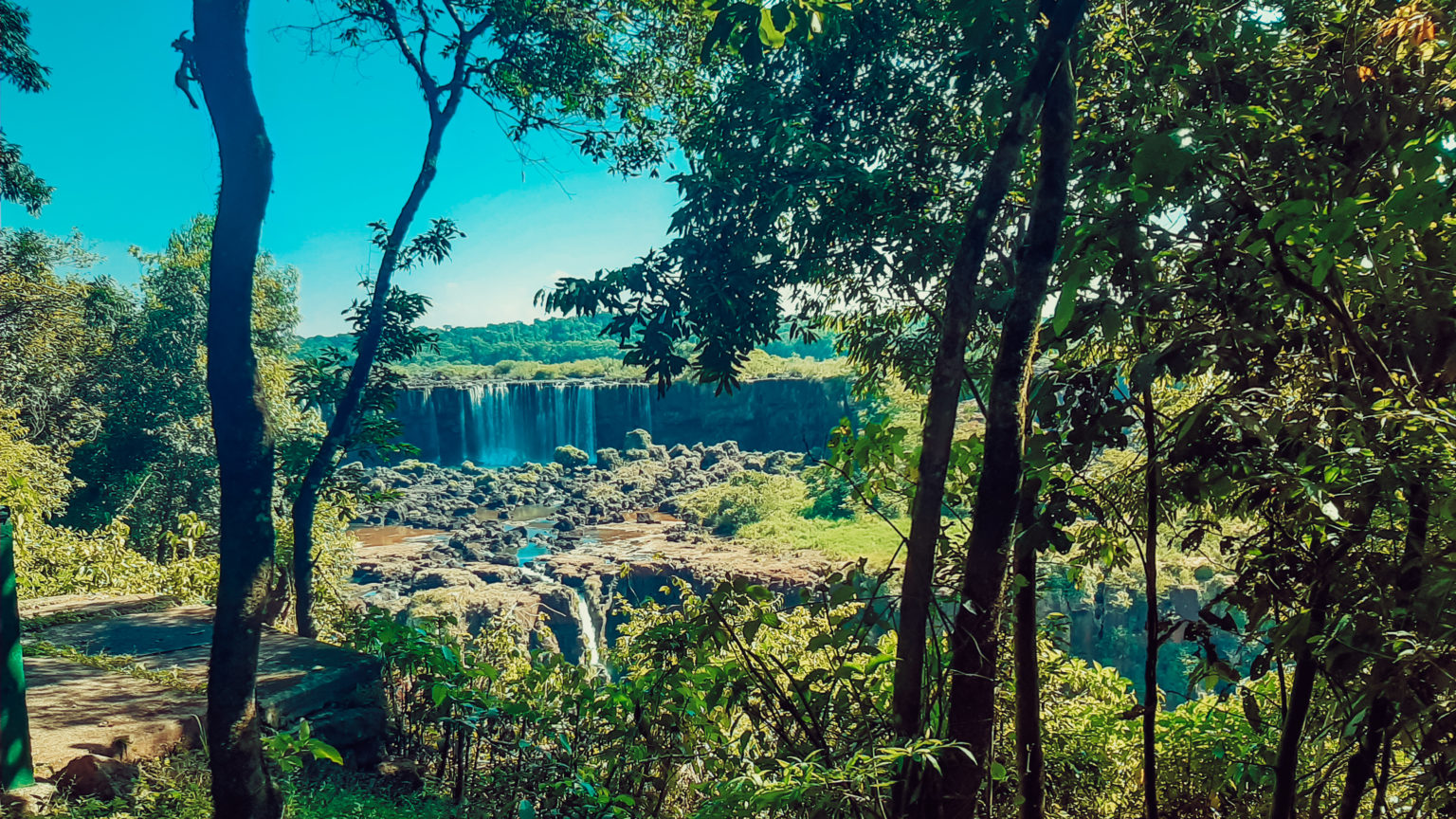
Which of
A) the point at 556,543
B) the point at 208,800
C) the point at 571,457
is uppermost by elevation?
the point at 208,800

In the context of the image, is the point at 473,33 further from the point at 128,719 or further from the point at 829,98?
the point at 128,719

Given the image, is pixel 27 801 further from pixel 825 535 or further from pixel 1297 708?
pixel 825 535

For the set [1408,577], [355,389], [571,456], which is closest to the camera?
[1408,577]

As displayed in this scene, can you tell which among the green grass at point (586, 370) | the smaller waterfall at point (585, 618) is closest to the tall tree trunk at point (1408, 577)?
the smaller waterfall at point (585, 618)

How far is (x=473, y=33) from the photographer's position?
4820 mm

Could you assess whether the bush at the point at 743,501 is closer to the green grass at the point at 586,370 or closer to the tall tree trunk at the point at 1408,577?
the green grass at the point at 586,370

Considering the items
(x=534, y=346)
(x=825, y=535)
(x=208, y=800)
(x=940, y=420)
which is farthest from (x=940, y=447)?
(x=534, y=346)

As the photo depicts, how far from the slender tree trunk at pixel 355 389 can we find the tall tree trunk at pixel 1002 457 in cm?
407

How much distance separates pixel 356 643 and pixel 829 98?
10.9ft

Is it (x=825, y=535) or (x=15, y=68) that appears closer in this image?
(x=15, y=68)

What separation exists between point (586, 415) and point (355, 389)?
84.2 ft

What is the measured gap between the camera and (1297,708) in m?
1.25

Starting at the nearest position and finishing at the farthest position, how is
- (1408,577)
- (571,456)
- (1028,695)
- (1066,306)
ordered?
(1066,306) < (1408,577) < (1028,695) < (571,456)

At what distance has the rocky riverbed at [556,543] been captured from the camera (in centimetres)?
1285
